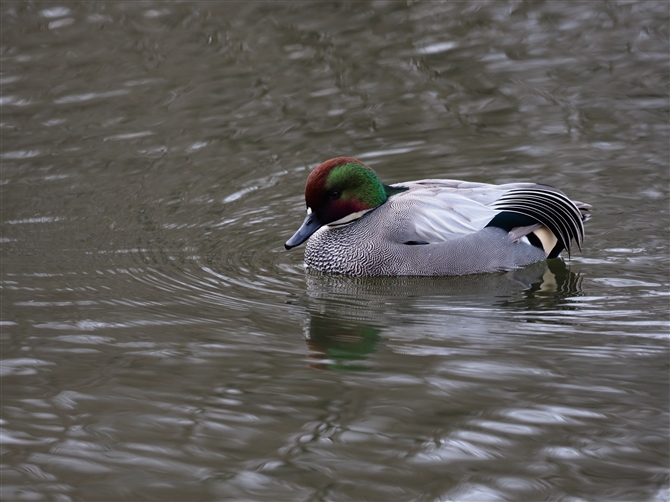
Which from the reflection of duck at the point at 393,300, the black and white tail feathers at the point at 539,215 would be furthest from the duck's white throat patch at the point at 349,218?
the black and white tail feathers at the point at 539,215

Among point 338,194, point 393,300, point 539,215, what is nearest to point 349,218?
point 338,194

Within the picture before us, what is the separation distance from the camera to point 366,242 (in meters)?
7.11

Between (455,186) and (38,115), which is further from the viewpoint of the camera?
(38,115)

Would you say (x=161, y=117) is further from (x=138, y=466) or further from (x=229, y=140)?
(x=138, y=466)

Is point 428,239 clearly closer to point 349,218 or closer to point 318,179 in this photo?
point 349,218

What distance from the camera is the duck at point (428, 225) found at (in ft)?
22.8

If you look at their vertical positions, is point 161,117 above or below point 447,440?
above

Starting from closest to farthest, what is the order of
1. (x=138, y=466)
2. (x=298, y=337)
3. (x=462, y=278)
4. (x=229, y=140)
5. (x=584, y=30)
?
(x=138, y=466)
(x=298, y=337)
(x=462, y=278)
(x=229, y=140)
(x=584, y=30)

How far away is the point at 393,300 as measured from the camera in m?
6.54

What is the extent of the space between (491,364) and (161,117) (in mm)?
6233

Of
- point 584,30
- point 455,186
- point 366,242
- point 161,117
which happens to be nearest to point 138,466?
point 366,242

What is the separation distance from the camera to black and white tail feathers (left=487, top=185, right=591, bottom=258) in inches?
280

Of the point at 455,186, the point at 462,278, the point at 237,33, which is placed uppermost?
the point at 237,33

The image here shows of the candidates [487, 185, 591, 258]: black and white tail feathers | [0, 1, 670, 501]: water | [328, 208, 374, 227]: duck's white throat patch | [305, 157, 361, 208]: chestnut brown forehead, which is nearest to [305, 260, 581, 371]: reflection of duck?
[0, 1, 670, 501]: water
